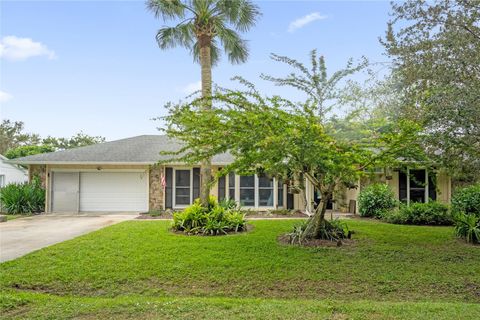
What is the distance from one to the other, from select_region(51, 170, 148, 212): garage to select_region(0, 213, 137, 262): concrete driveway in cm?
158

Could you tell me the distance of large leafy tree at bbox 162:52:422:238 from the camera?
6449 millimetres

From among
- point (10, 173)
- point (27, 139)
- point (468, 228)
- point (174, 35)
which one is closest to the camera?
point (468, 228)

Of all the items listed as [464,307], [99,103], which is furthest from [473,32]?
[99,103]

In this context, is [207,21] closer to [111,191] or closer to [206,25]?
[206,25]

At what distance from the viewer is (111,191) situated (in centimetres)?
1585

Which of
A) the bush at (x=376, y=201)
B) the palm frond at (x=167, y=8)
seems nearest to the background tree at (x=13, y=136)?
the palm frond at (x=167, y=8)

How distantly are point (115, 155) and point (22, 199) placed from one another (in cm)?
444

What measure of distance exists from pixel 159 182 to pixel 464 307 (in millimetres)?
13042

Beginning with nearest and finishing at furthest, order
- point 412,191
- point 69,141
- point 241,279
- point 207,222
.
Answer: point 241,279
point 207,222
point 412,191
point 69,141

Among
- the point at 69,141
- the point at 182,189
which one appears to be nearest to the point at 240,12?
the point at 182,189

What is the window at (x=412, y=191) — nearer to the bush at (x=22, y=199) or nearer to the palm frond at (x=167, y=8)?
the palm frond at (x=167, y=8)

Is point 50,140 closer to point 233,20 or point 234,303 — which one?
point 233,20

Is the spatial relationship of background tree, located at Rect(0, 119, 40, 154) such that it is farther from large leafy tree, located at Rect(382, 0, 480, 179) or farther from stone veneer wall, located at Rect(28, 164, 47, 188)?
large leafy tree, located at Rect(382, 0, 480, 179)

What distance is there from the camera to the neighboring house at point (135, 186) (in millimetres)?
15367
